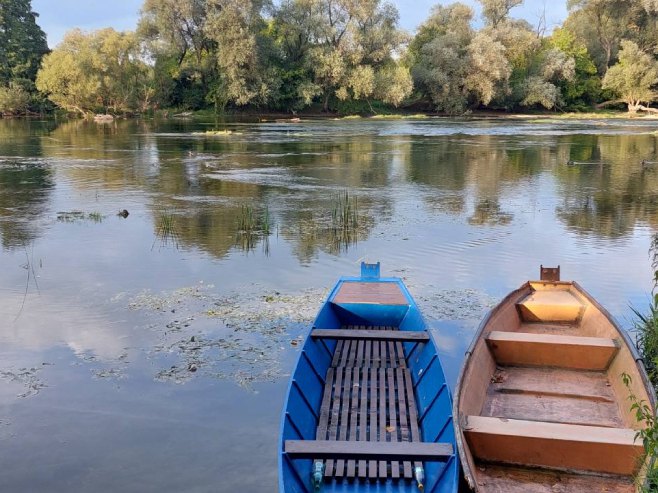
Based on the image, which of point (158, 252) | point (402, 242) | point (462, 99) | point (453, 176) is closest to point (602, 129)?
point (462, 99)

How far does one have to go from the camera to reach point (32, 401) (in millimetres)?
6645

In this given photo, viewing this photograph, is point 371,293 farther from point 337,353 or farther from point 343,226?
point 343,226

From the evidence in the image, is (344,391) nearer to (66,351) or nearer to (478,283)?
(66,351)

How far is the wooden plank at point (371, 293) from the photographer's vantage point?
26.8 feet

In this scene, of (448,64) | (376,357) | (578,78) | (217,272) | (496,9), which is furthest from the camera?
(578,78)

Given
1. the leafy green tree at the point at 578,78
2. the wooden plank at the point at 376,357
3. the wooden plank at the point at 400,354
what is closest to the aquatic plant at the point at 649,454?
the wooden plank at the point at 400,354

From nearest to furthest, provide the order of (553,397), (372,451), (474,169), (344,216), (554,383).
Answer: (372,451)
(553,397)
(554,383)
(344,216)
(474,169)

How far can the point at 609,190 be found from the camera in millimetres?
19328

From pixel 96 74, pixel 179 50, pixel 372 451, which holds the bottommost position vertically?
pixel 372 451

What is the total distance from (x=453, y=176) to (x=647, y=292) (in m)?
13.3

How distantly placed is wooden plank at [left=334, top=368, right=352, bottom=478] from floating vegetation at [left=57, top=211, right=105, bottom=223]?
35.8 ft

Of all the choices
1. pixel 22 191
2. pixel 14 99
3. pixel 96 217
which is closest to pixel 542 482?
pixel 96 217

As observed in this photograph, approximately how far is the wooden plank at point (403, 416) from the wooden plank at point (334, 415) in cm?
57

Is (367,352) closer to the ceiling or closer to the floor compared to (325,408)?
closer to the ceiling
